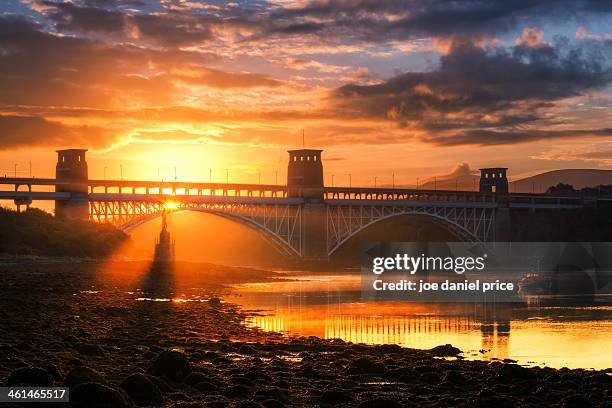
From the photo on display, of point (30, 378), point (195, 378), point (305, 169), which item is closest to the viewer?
point (30, 378)

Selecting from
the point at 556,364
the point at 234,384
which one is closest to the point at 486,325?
the point at 556,364

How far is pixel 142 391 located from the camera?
1551 centimetres

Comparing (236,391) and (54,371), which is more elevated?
(54,371)

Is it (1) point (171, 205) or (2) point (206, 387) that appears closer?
(2) point (206, 387)

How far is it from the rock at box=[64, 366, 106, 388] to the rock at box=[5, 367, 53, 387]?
352mm

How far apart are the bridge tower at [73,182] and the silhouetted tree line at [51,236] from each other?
933 centimetres

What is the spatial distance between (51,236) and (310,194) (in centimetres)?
5043

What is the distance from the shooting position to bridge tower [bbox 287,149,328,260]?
113938mm

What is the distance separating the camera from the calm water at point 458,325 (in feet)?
96.5

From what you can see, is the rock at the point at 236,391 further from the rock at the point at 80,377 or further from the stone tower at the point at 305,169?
the stone tower at the point at 305,169

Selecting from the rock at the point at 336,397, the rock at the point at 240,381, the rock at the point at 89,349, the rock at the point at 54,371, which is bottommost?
the rock at the point at 336,397

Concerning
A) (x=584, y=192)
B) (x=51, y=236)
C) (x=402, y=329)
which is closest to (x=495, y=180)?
(x=584, y=192)

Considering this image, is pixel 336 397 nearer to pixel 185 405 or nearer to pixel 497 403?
pixel 497 403

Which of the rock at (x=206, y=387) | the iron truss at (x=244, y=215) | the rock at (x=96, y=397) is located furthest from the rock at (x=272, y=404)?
the iron truss at (x=244, y=215)
